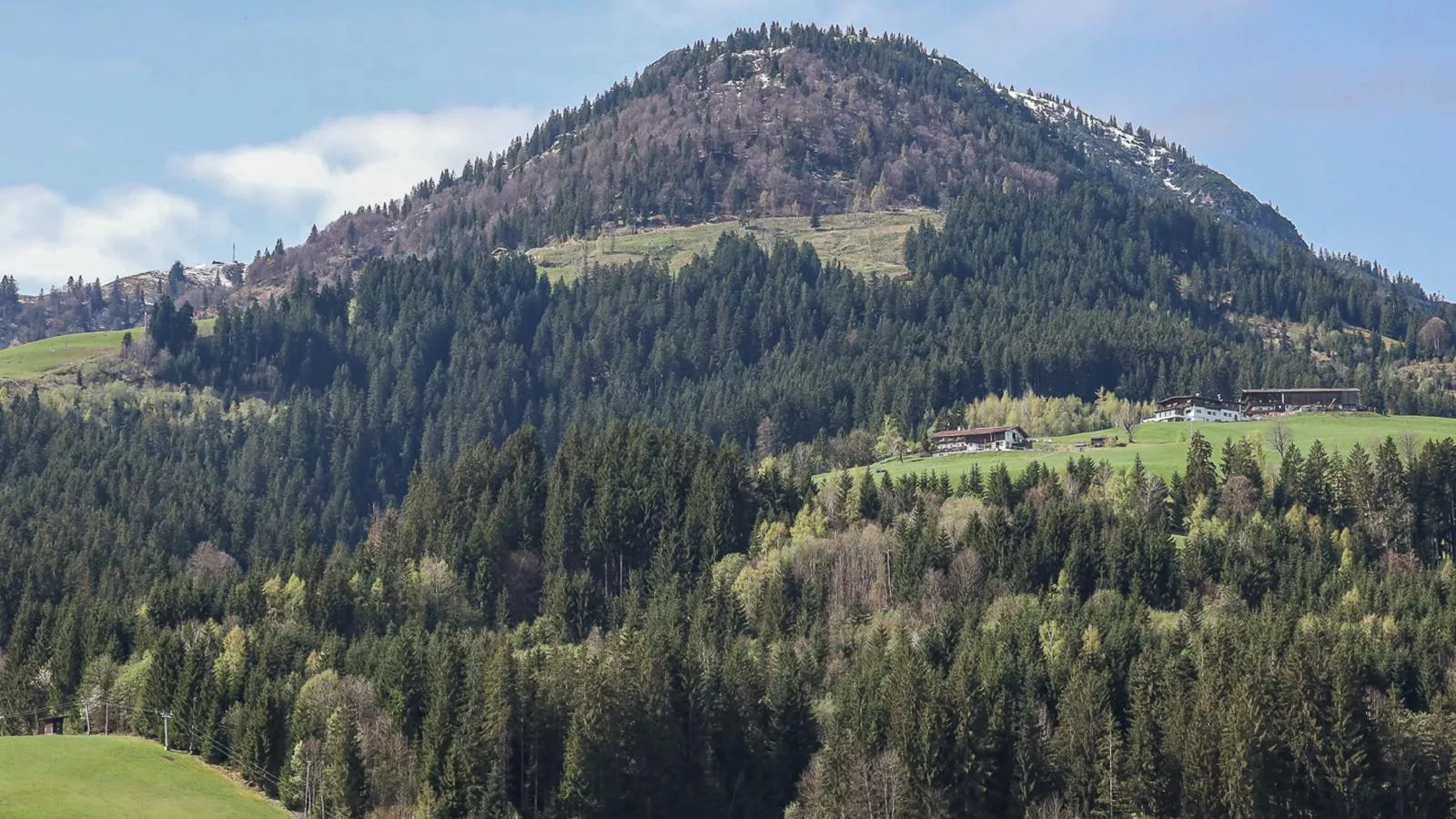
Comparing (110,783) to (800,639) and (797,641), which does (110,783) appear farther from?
(800,639)

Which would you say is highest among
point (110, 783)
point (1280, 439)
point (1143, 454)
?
point (1280, 439)

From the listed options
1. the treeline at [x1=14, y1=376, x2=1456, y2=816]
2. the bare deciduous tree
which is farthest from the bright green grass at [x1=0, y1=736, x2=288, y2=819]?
the bare deciduous tree

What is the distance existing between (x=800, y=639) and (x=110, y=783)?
173 feet

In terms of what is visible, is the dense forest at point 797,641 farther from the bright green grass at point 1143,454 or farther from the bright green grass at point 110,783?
the bright green grass at point 1143,454

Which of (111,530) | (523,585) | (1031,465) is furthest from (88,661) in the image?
(1031,465)

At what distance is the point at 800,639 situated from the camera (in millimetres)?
140500

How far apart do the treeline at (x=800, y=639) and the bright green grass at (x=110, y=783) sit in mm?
2954

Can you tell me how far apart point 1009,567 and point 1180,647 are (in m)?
24.8

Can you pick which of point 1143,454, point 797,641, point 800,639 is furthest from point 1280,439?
point 797,641

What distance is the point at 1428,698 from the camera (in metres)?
120

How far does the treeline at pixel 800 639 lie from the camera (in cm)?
11212

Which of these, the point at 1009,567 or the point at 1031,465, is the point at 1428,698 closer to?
the point at 1009,567

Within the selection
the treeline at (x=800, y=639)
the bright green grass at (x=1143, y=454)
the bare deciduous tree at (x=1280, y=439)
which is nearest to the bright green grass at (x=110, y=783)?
the treeline at (x=800, y=639)

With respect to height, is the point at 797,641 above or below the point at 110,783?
above
